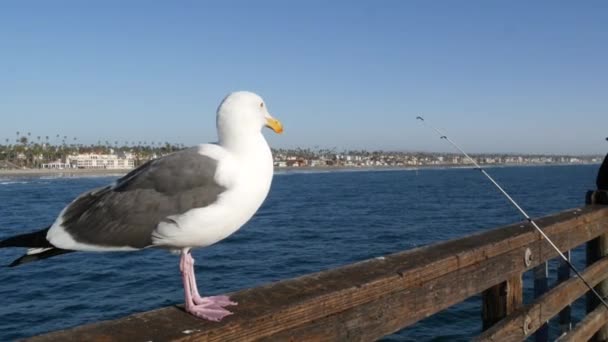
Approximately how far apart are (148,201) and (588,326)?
134 inches

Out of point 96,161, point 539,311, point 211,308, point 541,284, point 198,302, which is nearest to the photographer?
point 211,308

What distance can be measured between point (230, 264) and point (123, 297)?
5931 mm

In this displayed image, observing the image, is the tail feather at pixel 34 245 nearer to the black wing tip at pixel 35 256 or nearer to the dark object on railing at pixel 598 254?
the black wing tip at pixel 35 256

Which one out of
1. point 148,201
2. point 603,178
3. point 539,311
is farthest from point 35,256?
point 603,178

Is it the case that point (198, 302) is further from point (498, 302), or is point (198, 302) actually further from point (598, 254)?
point (598, 254)

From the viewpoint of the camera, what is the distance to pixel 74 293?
17.3 metres

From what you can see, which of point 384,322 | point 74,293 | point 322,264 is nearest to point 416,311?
point 384,322

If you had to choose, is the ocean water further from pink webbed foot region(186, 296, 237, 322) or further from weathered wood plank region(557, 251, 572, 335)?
pink webbed foot region(186, 296, 237, 322)

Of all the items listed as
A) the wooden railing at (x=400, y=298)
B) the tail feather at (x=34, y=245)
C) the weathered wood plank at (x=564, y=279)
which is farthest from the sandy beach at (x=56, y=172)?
the tail feather at (x=34, y=245)

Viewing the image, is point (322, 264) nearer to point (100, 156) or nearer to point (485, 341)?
point (485, 341)

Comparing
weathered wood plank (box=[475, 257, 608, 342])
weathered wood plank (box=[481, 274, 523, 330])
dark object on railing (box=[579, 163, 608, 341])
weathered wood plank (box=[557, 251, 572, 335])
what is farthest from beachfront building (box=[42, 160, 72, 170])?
weathered wood plank (box=[481, 274, 523, 330])

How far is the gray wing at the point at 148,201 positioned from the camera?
99.9 inches

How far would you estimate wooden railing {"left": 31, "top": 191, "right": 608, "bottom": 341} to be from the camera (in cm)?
199

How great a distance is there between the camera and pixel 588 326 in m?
4.19
